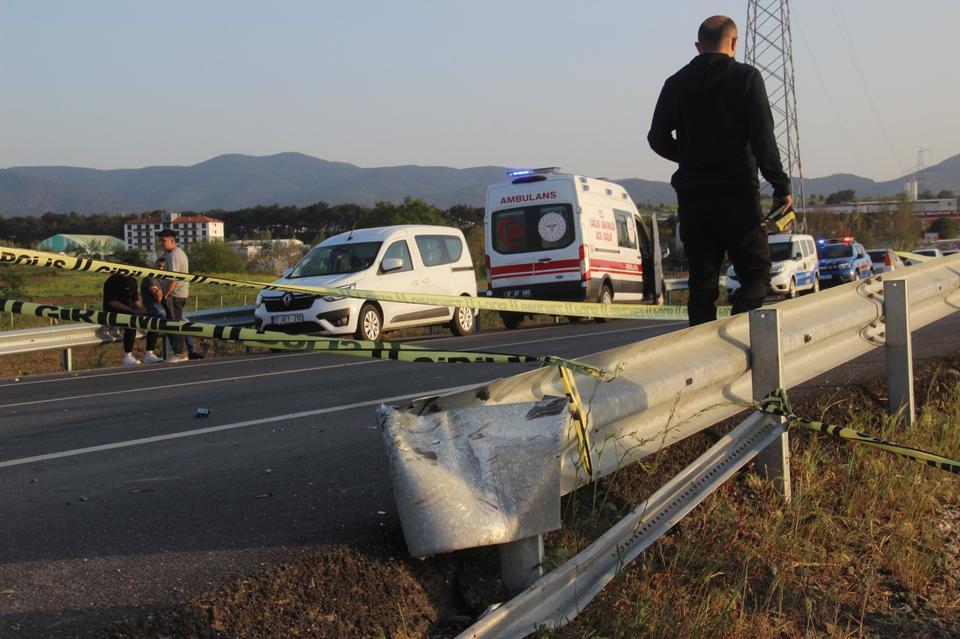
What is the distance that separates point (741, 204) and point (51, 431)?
15.1ft

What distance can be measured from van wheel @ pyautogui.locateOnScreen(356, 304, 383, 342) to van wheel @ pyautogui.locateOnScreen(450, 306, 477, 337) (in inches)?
85.5

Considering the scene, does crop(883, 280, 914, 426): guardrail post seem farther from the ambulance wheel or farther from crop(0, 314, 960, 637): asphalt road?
the ambulance wheel

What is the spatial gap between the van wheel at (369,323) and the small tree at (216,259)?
37328mm

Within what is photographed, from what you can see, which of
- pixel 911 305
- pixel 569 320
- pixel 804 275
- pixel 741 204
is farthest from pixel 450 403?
pixel 804 275

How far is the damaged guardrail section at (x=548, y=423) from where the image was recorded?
9.72ft

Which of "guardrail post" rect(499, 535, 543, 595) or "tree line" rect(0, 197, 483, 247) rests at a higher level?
"tree line" rect(0, 197, 483, 247)

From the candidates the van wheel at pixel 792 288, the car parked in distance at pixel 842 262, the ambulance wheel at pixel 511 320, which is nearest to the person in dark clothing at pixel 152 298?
the ambulance wheel at pixel 511 320

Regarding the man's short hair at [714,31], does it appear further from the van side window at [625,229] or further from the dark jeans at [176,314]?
the van side window at [625,229]

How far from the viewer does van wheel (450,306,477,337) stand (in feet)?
64.6

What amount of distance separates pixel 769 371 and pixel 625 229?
767 inches

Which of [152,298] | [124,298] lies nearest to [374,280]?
[152,298]

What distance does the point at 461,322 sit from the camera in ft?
→ 65.3

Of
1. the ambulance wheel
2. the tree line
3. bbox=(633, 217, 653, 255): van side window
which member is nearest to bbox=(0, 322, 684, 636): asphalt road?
the ambulance wheel

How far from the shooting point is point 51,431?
23.2ft
